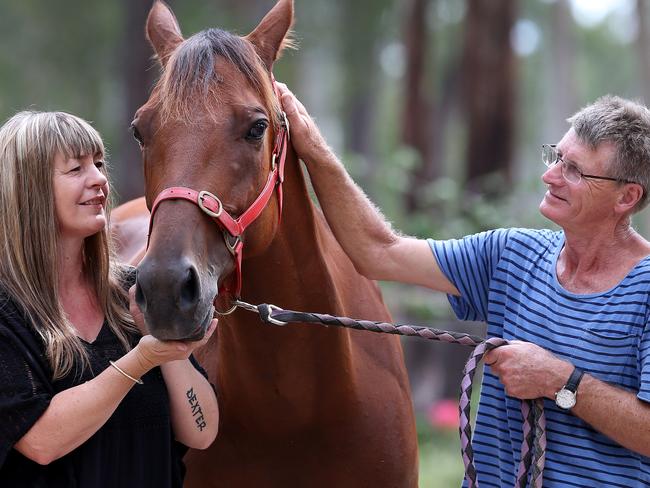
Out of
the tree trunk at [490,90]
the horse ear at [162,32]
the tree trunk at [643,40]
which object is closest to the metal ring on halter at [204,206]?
the horse ear at [162,32]

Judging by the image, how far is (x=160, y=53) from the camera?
2.98 metres

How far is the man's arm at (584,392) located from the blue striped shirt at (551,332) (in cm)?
6

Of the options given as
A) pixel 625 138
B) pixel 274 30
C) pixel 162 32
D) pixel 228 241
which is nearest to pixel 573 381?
pixel 625 138

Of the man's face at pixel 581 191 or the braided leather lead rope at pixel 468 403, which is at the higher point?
the man's face at pixel 581 191

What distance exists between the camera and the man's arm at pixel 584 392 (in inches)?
95.7

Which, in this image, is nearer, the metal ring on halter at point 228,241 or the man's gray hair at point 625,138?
the metal ring on halter at point 228,241

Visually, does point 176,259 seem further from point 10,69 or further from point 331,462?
point 10,69

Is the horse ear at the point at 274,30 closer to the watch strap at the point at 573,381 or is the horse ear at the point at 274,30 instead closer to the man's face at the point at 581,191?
the man's face at the point at 581,191

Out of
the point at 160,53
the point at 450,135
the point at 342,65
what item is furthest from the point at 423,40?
the point at 450,135

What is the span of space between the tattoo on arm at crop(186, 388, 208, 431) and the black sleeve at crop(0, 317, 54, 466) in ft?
1.35

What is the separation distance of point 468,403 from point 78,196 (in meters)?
1.24

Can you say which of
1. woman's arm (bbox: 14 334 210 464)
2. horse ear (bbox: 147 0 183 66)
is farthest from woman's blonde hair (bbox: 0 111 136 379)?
horse ear (bbox: 147 0 183 66)

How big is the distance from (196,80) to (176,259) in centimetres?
56

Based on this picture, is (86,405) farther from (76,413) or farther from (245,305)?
(245,305)
